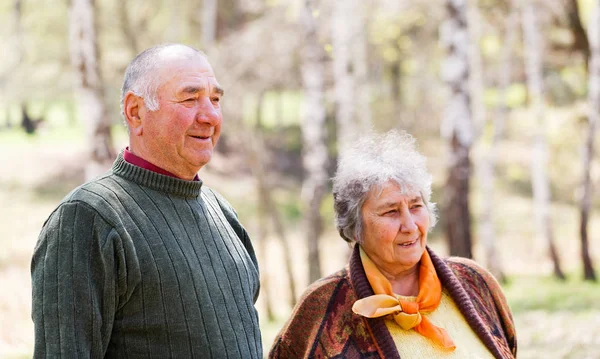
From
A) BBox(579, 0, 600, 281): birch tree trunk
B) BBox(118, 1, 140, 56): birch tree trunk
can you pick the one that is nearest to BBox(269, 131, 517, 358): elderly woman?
BBox(579, 0, 600, 281): birch tree trunk

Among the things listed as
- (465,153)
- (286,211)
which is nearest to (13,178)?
(286,211)

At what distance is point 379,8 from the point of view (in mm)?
13273

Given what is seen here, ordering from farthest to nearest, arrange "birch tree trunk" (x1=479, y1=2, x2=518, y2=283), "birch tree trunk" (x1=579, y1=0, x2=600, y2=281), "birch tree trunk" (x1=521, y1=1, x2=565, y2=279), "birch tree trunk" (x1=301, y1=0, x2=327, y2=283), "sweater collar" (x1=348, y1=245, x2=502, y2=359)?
"birch tree trunk" (x1=479, y1=2, x2=518, y2=283) → "birch tree trunk" (x1=521, y1=1, x2=565, y2=279) → "birch tree trunk" (x1=579, y1=0, x2=600, y2=281) → "birch tree trunk" (x1=301, y1=0, x2=327, y2=283) → "sweater collar" (x1=348, y1=245, x2=502, y2=359)

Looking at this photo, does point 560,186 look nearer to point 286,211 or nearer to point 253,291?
point 286,211

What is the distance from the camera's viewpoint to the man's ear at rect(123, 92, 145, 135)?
7.72 ft

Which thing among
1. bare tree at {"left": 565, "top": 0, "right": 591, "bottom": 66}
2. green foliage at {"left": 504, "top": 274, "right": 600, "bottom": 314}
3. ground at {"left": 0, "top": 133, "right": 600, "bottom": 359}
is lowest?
A: green foliage at {"left": 504, "top": 274, "right": 600, "bottom": 314}

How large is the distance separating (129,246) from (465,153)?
6.58 meters

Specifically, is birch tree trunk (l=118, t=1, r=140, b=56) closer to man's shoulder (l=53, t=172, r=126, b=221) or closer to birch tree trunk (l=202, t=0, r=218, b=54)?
birch tree trunk (l=202, t=0, r=218, b=54)

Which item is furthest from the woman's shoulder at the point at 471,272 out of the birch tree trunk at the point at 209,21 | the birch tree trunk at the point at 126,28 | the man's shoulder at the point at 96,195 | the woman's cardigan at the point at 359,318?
the birch tree trunk at the point at 126,28

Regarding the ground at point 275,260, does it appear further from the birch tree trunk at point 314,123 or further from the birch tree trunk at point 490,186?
the birch tree trunk at point 314,123

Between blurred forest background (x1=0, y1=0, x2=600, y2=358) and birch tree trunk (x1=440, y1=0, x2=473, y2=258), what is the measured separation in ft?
0.07

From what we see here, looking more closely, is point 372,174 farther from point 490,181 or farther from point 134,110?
point 490,181

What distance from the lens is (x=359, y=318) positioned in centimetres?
285

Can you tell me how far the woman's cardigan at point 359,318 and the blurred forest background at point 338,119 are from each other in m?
3.31
